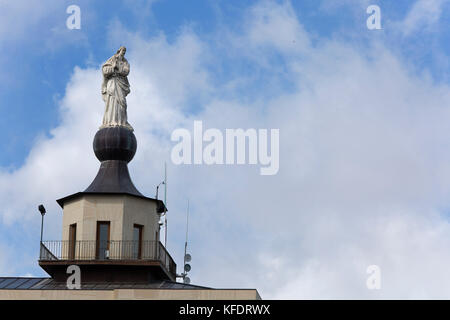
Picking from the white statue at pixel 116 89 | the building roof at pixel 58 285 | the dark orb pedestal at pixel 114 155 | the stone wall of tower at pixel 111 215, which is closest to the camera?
the building roof at pixel 58 285

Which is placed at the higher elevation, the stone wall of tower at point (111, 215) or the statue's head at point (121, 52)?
the statue's head at point (121, 52)

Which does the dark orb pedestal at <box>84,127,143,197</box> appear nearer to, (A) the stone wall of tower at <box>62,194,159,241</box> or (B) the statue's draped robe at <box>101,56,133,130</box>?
(B) the statue's draped robe at <box>101,56,133,130</box>

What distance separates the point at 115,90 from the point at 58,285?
13.8 m

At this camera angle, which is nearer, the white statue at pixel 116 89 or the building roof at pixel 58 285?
the building roof at pixel 58 285

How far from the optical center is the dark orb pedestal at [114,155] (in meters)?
85.4

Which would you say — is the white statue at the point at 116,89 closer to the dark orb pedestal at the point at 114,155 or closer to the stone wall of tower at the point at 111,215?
the dark orb pedestal at the point at 114,155

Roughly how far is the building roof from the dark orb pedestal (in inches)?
256

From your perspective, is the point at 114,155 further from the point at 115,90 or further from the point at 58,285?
the point at 58,285

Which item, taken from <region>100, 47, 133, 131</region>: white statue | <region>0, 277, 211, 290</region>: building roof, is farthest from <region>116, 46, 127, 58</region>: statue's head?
<region>0, 277, 211, 290</region>: building roof

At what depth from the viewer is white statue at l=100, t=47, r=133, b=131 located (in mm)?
87562

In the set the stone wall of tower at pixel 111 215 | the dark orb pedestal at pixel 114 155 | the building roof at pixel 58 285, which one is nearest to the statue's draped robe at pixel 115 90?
the dark orb pedestal at pixel 114 155

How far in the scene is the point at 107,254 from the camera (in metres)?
82.6
